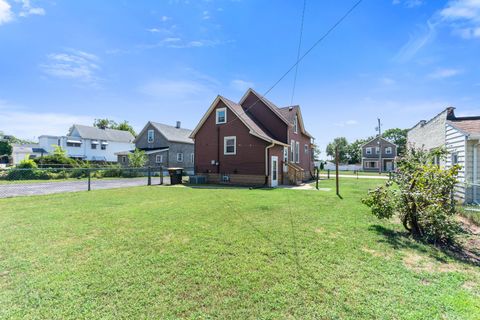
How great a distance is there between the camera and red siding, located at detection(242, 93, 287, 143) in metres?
17.1

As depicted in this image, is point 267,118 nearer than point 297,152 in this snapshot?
Yes

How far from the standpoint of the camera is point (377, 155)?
145ft

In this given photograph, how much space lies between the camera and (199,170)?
1747 cm

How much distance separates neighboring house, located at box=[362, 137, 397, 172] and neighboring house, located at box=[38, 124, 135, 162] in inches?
1788

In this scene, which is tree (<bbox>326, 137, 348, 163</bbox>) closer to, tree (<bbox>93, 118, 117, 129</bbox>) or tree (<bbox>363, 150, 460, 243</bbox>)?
tree (<bbox>363, 150, 460, 243</bbox>)

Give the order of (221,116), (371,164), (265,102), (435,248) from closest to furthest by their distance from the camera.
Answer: (435,248) → (221,116) → (265,102) → (371,164)

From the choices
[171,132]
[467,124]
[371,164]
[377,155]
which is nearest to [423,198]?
[467,124]

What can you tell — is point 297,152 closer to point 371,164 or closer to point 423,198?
point 423,198

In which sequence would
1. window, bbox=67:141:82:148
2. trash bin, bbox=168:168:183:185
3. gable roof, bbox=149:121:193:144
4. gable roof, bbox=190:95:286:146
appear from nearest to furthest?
1. gable roof, bbox=190:95:286:146
2. trash bin, bbox=168:168:183:185
3. gable roof, bbox=149:121:193:144
4. window, bbox=67:141:82:148

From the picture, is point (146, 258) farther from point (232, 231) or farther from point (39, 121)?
point (39, 121)

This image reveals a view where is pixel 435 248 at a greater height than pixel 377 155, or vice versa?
pixel 377 155

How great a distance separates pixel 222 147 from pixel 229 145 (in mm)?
607

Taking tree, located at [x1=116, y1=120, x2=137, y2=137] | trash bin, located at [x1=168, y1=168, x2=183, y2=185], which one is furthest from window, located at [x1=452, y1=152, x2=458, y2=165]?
tree, located at [x1=116, y1=120, x2=137, y2=137]

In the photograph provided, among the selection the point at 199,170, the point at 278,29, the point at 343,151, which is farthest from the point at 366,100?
the point at 343,151
